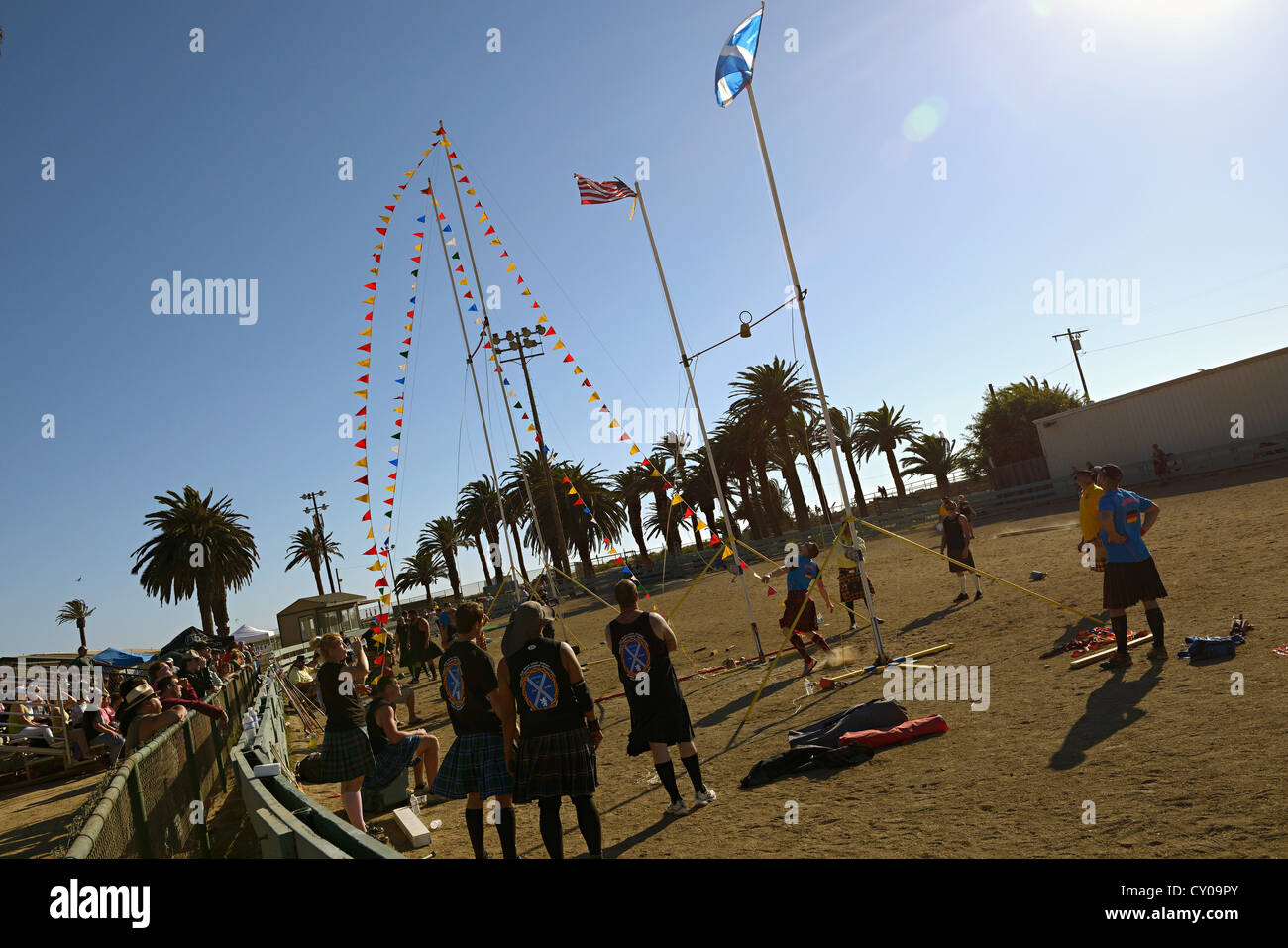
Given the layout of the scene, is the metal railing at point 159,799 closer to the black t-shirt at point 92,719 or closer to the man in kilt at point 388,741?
the man in kilt at point 388,741

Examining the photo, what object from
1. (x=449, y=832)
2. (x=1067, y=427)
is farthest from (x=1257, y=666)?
(x=1067, y=427)

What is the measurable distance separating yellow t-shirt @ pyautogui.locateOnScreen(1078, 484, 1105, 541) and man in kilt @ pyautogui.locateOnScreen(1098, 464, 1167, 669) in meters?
1.72

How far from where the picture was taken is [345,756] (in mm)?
6379

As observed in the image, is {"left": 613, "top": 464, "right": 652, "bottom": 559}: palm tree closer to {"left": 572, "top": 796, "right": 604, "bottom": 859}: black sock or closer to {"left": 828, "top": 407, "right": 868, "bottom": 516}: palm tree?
{"left": 828, "top": 407, "right": 868, "bottom": 516}: palm tree

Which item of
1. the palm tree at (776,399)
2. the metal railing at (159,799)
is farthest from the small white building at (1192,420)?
the metal railing at (159,799)

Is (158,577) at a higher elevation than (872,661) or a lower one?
higher

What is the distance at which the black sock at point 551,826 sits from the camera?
15.4 ft

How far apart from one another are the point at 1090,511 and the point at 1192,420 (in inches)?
1002

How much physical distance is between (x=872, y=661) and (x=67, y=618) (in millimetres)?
93383

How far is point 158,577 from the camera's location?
39594mm

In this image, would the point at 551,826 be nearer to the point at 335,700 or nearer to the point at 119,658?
the point at 335,700
